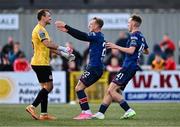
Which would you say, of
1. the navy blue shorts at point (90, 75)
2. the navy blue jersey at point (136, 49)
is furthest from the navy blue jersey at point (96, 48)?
the navy blue jersey at point (136, 49)

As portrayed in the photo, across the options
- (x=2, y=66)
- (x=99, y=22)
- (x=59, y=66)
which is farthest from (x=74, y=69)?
(x=99, y=22)

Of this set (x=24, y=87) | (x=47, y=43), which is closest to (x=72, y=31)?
(x=47, y=43)

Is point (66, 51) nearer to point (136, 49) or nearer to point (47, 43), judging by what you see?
point (47, 43)

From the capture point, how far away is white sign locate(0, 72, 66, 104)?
2662 centimetres

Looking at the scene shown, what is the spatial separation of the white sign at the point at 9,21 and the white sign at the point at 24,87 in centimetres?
730

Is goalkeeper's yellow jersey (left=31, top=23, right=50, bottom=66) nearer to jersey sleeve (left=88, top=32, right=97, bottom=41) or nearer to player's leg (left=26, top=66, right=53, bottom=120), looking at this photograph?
player's leg (left=26, top=66, right=53, bottom=120)

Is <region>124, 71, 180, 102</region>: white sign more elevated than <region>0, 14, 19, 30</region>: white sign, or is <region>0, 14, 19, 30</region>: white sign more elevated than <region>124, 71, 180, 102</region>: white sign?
<region>0, 14, 19, 30</region>: white sign

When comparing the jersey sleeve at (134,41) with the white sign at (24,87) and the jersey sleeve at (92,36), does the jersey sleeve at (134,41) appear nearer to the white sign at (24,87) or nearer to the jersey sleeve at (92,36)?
the jersey sleeve at (92,36)

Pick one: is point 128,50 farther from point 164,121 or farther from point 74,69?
point 74,69

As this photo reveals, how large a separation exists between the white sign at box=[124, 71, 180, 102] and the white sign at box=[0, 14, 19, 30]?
880 centimetres

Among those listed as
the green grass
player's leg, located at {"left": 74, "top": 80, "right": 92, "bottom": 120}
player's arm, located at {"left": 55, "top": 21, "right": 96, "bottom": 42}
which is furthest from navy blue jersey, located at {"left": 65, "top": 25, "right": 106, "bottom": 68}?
the green grass

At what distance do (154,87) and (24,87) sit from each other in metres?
4.37

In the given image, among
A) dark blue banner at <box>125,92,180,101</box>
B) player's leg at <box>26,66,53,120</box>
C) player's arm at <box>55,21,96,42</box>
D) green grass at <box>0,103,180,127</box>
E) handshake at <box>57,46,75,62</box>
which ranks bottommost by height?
green grass at <box>0,103,180,127</box>

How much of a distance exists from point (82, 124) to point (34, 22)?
1816 cm
